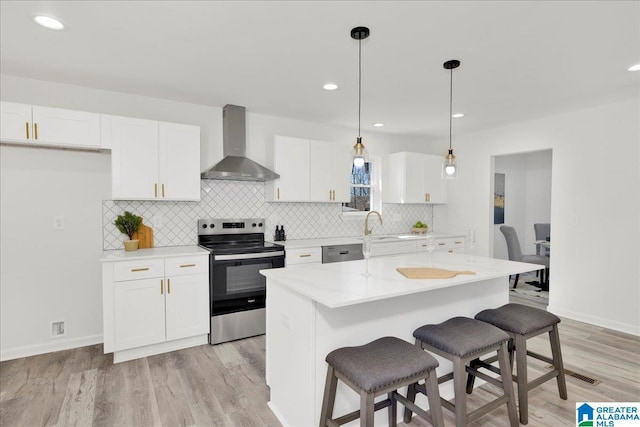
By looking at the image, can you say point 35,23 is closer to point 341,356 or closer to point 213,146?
point 213,146

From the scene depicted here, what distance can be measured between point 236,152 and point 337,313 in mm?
2607

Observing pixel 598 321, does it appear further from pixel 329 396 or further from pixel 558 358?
pixel 329 396

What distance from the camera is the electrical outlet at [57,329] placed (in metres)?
3.26

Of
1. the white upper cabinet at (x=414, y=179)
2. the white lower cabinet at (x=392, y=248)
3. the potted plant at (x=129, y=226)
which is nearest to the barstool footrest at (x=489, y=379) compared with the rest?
the white lower cabinet at (x=392, y=248)

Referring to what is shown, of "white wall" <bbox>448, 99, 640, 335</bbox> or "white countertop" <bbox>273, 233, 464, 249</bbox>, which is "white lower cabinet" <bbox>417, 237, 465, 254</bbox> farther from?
"white wall" <bbox>448, 99, 640, 335</bbox>

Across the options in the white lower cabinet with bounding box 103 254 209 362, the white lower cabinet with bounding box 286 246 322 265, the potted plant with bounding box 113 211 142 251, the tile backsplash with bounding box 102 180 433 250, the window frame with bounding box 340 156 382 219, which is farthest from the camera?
the window frame with bounding box 340 156 382 219

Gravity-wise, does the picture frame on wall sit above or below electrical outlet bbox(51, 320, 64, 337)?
above

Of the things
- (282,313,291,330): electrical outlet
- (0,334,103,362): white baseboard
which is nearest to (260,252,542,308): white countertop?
(282,313,291,330): electrical outlet

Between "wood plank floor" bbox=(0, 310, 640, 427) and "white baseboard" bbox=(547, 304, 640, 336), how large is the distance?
13.9 inches

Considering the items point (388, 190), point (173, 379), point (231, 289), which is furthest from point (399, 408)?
point (388, 190)

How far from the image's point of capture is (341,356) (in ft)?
5.68

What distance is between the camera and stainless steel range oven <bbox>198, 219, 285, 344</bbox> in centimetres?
340

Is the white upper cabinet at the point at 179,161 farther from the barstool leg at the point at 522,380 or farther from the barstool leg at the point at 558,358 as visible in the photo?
→ the barstool leg at the point at 558,358

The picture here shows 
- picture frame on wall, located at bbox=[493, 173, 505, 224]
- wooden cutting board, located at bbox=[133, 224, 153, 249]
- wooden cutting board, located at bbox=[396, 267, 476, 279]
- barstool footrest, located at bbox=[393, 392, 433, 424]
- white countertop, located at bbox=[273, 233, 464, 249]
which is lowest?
barstool footrest, located at bbox=[393, 392, 433, 424]
